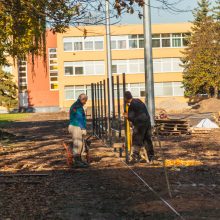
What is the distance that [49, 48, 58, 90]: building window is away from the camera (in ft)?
306

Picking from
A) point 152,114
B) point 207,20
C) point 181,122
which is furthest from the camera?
point 207,20

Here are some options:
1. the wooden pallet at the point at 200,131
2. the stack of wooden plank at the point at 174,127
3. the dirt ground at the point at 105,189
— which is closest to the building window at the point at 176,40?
the wooden pallet at the point at 200,131

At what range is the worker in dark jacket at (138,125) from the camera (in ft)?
50.9

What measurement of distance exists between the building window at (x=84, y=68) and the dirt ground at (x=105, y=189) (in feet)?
219

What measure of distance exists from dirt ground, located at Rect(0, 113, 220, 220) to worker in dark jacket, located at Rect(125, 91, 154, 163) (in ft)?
1.46

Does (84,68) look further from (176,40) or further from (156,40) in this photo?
(176,40)

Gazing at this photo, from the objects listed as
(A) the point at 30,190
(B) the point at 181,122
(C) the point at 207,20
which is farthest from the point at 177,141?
(C) the point at 207,20

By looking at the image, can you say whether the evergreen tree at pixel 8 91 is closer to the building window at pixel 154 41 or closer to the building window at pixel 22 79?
the building window at pixel 22 79

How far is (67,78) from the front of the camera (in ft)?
280

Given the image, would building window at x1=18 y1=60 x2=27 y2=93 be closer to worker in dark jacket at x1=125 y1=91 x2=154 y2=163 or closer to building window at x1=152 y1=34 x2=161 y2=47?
building window at x1=152 y1=34 x2=161 y2=47

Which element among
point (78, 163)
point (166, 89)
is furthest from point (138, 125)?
point (166, 89)

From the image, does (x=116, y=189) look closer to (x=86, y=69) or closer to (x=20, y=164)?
(x=20, y=164)

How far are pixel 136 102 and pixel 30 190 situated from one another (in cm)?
535

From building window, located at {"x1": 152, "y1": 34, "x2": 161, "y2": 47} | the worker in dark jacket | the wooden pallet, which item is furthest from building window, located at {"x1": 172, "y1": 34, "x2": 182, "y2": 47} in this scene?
the worker in dark jacket
